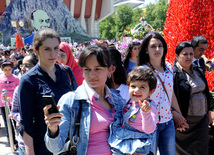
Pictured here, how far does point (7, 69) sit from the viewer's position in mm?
5883

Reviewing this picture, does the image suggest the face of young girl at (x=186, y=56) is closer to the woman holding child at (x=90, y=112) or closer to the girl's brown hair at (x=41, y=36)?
the woman holding child at (x=90, y=112)

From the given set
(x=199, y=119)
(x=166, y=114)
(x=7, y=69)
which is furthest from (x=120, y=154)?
(x=7, y=69)

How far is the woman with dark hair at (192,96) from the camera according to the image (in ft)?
12.0

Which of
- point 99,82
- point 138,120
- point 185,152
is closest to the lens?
point 99,82

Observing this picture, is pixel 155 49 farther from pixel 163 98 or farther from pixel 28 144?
pixel 28 144

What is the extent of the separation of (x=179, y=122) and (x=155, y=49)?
0.94 m

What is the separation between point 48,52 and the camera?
2.33 meters

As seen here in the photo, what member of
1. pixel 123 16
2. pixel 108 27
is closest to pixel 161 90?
pixel 123 16

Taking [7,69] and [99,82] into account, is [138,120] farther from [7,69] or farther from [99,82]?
[7,69]

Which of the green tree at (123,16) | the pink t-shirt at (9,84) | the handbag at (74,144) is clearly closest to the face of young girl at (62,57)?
the handbag at (74,144)

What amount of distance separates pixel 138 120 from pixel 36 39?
1183 mm

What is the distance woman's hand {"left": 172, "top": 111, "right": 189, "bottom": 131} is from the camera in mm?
3104

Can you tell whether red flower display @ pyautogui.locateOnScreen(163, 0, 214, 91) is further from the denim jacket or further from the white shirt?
the denim jacket

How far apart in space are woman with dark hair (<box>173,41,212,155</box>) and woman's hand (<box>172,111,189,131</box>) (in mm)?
521
